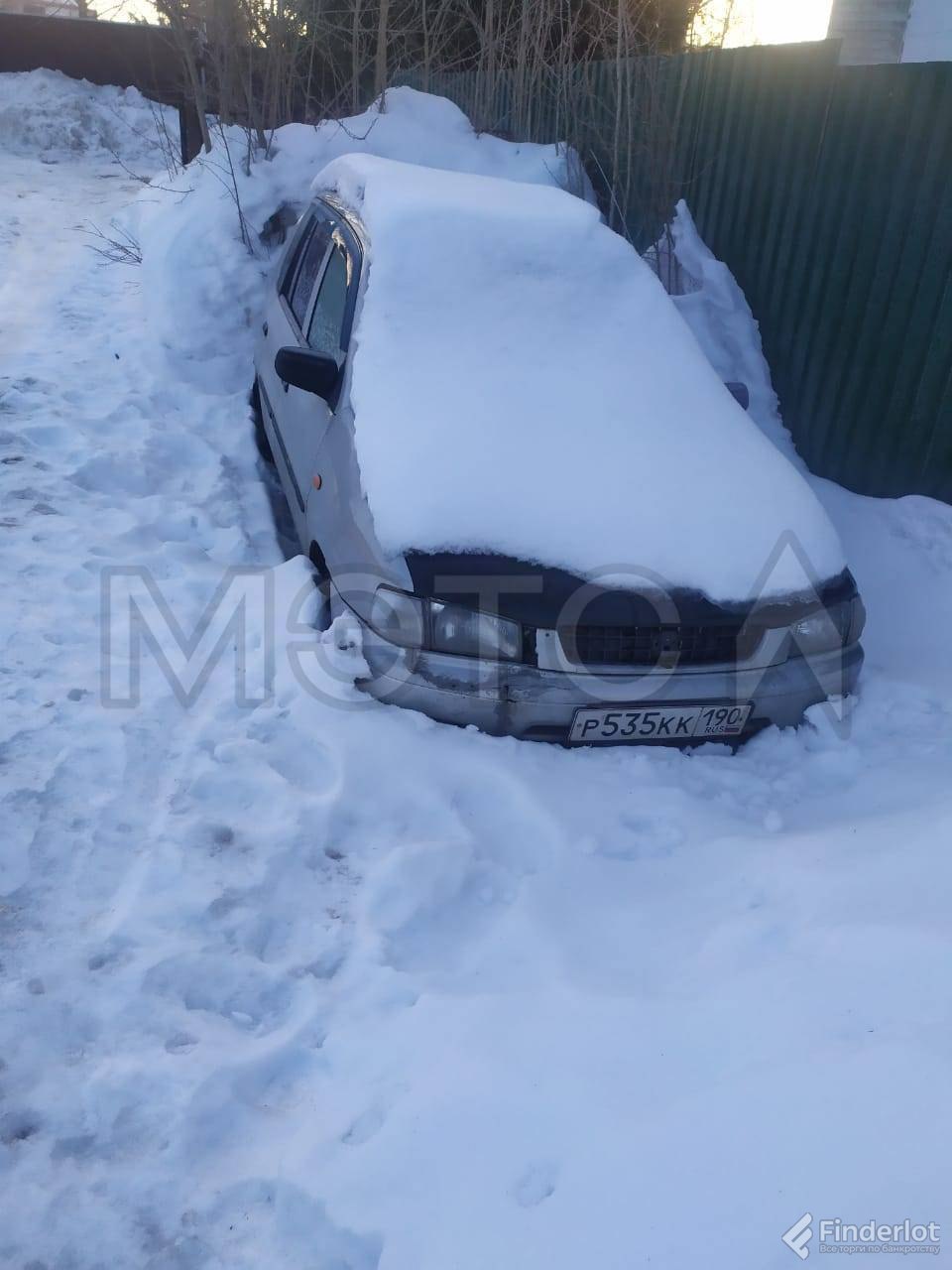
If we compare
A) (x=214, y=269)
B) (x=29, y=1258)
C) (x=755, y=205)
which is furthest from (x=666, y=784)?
(x=214, y=269)

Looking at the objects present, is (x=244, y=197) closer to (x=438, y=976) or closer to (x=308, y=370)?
(x=308, y=370)

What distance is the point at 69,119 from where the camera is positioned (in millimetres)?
17938

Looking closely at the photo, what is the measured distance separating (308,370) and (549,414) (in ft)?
3.15

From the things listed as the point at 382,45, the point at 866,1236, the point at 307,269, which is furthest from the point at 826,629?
the point at 382,45

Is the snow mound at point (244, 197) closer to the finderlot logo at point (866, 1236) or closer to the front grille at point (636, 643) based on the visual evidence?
the front grille at point (636, 643)

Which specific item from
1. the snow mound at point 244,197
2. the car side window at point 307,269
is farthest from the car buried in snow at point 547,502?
the snow mound at point 244,197

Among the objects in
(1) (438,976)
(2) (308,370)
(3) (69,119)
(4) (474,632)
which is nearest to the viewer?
(1) (438,976)

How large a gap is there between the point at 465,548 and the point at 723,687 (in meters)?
0.97

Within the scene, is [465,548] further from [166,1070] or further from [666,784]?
[166,1070]

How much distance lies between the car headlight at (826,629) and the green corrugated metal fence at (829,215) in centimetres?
182

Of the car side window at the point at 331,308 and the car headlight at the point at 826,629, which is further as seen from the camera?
the car side window at the point at 331,308

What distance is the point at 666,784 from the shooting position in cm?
309

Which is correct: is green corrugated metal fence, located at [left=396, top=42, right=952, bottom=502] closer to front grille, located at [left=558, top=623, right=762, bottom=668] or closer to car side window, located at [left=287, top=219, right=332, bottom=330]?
front grille, located at [left=558, top=623, right=762, bottom=668]

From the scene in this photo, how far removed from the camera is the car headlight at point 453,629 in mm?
3008
